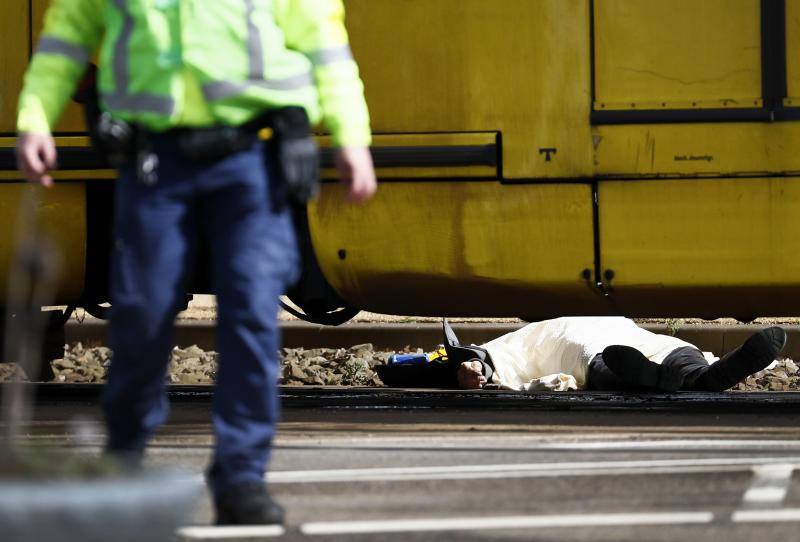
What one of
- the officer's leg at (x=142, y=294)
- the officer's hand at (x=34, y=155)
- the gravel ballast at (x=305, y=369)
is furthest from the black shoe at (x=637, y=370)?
the officer's hand at (x=34, y=155)

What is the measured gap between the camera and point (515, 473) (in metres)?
3.84

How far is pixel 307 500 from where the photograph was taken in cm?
351

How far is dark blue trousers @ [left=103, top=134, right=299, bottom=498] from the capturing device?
3.04m

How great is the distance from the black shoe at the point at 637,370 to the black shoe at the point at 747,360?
15cm

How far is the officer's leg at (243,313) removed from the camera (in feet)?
10.1

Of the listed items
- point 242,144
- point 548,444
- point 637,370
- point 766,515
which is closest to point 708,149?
point 637,370

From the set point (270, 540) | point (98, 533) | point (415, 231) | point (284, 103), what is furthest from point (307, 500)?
point (415, 231)

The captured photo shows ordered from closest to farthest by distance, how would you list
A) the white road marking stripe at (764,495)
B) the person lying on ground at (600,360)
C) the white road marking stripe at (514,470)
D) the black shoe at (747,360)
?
the white road marking stripe at (764,495)
the white road marking stripe at (514,470)
the black shoe at (747,360)
the person lying on ground at (600,360)

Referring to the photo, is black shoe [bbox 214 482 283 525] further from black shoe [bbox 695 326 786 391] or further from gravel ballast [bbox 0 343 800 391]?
gravel ballast [bbox 0 343 800 391]

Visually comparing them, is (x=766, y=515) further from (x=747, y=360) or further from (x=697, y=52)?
(x=747, y=360)

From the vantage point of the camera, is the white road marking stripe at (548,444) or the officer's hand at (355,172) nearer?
the officer's hand at (355,172)

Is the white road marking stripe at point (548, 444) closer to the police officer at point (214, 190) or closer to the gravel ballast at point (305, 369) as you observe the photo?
the police officer at point (214, 190)

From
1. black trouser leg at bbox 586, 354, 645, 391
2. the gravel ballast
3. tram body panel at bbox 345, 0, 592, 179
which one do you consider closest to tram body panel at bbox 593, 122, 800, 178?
tram body panel at bbox 345, 0, 592, 179

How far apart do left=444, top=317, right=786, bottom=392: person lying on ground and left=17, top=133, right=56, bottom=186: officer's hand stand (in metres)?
Result: 3.41
